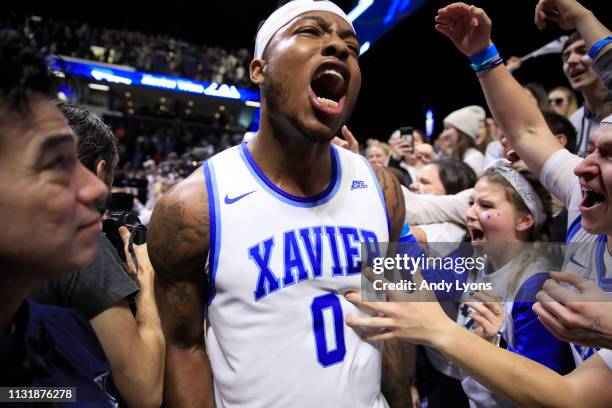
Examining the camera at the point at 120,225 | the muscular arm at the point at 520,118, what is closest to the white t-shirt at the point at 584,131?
the muscular arm at the point at 520,118

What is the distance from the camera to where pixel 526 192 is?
2170mm

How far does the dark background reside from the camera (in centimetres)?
599

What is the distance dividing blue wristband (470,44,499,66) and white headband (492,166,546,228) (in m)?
0.55

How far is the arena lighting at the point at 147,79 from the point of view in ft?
41.6

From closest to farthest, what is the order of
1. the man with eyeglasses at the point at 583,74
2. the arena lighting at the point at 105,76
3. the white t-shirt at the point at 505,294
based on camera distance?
the white t-shirt at the point at 505,294
the man with eyeglasses at the point at 583,74
the arena lighting at the point at 105,76

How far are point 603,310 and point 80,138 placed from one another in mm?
1500

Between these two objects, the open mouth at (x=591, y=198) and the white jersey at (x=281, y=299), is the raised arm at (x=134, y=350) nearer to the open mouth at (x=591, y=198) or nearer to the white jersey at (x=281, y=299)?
the white jersey at (x=281, y=299)

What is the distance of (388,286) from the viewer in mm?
1339

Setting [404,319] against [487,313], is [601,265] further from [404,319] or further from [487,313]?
[404,319]

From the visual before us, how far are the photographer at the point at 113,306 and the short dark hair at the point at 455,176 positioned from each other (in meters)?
2.28

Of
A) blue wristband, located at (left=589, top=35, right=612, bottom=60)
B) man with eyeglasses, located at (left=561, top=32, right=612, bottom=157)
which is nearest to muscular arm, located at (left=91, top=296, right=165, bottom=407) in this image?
blue wristband, located at (left=589, top=35, right=612, bottom=60)

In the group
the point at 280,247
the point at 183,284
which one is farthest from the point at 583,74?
the point at 183,284

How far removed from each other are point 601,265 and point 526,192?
0.72m

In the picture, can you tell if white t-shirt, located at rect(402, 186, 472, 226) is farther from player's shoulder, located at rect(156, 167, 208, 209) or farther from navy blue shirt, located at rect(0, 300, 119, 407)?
navy blue shirt, located at rect(0, 300, 119, 407)
